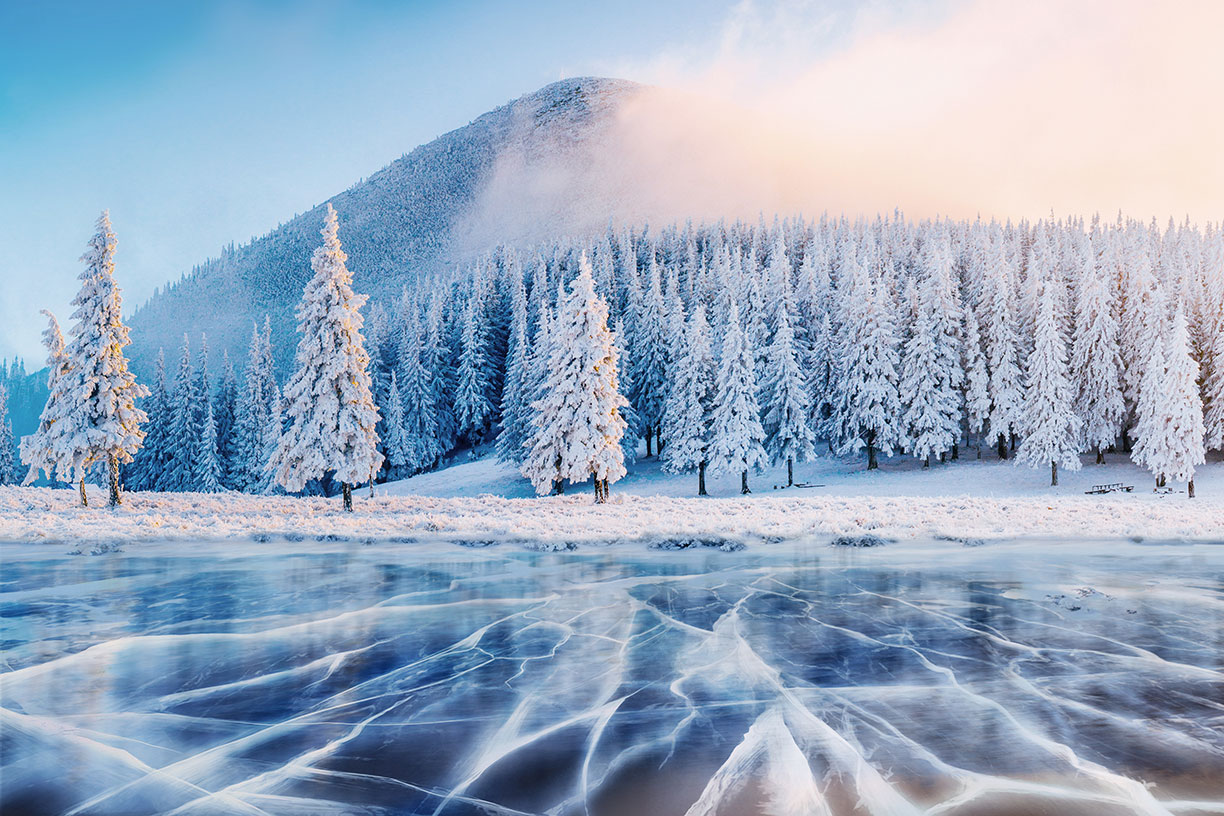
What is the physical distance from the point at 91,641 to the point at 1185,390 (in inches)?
2042

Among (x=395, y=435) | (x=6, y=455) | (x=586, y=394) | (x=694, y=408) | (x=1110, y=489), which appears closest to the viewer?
(x=586, y=394)

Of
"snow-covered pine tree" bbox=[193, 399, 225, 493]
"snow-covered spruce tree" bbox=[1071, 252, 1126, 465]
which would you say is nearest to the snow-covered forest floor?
"snow-covered spruce tree" bbox=[1071, 252, 1126, 465]

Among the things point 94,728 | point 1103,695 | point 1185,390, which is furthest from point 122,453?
point 1185,390

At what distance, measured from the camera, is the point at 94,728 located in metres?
7.22

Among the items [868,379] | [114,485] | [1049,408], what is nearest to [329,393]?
[114,485]

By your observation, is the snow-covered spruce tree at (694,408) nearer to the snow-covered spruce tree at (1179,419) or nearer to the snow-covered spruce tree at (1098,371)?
the snow-covered spruce tree at (1179,419)

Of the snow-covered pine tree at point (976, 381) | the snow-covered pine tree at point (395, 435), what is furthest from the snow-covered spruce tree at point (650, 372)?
the snow-covered pine tree at point (976, 381)

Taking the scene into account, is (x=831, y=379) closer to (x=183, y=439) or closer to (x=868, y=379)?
(x=868, y=379)

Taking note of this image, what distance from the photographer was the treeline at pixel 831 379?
1797 inches

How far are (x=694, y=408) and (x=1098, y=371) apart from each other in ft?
100

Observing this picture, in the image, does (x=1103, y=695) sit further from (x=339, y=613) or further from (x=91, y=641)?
(x=91, y=641)

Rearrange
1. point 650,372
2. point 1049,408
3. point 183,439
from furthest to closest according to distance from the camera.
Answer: point 183,439, point 650,372, point 1049,408

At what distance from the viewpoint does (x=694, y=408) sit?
A: 157ft

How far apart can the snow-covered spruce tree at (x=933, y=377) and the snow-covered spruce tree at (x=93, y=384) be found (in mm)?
48359
